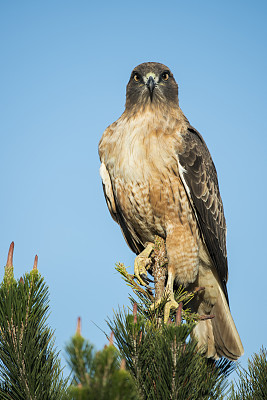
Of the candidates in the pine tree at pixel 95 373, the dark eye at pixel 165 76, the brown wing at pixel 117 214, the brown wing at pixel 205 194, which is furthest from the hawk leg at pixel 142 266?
the pine tree at pixel 95 373

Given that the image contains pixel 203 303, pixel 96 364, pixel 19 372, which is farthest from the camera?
pixel 203 303

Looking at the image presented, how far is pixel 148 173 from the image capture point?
546cm

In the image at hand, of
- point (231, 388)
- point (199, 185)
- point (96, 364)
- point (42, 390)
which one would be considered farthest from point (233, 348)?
Result: point (96, 364)

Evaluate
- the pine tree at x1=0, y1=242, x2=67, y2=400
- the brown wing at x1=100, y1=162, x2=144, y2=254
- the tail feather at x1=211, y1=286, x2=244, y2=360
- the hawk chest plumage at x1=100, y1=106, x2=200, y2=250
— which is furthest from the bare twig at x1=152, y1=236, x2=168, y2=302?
the pine tree at x1=0, y1=242, x2=67, y2=400

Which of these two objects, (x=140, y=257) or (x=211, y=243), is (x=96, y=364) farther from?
(x=211, y=243)

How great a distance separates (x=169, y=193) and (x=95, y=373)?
3.85 m

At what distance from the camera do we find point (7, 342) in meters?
2.86

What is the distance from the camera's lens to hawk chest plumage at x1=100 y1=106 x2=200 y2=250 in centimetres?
549

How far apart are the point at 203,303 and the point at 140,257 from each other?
155cm

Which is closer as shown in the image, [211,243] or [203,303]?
[211,243]

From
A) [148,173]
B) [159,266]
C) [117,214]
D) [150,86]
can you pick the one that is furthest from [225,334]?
[150,86]

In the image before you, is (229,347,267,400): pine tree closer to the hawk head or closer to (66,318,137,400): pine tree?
(66,318,137,400): pine tree

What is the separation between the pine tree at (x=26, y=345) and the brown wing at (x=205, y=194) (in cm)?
310

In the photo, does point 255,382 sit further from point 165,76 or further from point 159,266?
point 165,76
